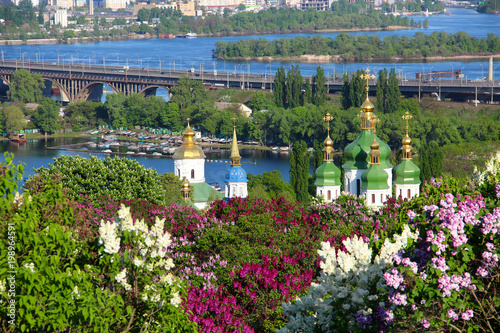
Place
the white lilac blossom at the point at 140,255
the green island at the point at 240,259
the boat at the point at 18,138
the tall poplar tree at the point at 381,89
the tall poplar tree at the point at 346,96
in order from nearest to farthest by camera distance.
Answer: the green island at the point at 240,259 → the white lilac blossom at the point at 140,255 → the tall poplar tree at the point at 381,89 → the tall poplar tree at the point at 346,96 → the boat at the point at 18,138

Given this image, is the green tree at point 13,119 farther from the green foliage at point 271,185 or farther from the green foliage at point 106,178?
the green foliage at point 106,178

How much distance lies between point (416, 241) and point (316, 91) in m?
64.4

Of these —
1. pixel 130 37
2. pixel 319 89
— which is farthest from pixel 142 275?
pixel 130 37

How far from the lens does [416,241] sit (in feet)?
34.8

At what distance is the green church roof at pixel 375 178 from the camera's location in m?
29.8

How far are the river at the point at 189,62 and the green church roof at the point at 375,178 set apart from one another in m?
→ 25.3

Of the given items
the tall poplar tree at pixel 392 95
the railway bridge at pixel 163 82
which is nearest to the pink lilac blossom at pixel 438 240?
the tall poplar tree at pixel 392 95

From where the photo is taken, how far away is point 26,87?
94000mm

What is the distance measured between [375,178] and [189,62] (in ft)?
313

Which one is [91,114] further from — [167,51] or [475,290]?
[475,290]

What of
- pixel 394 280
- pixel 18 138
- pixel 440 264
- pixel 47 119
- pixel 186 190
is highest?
pixel 440 264

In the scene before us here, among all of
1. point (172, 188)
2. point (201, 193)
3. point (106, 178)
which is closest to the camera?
point (106, 178)

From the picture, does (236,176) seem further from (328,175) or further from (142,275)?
(142,275)

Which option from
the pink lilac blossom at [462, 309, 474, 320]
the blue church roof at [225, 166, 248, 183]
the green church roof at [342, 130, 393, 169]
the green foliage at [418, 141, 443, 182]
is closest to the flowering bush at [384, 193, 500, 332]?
the pink lilac blossom at [462, 309, 474, 320]
